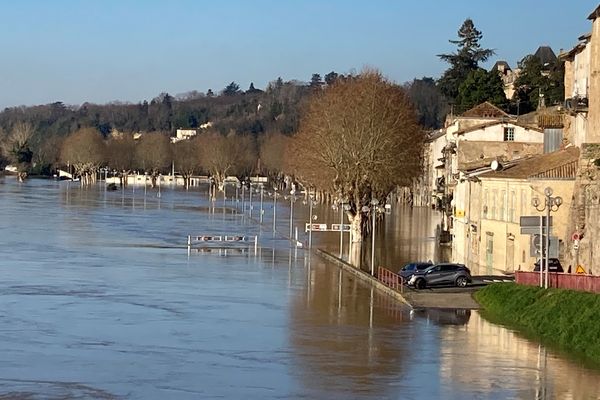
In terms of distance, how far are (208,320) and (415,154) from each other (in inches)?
A: 1983

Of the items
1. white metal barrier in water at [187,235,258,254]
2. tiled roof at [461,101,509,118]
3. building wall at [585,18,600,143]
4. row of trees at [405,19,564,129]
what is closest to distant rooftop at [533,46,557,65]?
row of trees at [405,19,564,129]

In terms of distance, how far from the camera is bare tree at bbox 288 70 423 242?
3214 inches

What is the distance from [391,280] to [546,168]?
9675 millimetres

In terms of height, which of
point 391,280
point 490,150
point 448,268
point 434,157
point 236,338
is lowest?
point 236,338

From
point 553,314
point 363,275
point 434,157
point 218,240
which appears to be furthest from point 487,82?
point 553,314

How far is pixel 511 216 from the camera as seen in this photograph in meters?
56.3

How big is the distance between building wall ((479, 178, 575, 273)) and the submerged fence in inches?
239

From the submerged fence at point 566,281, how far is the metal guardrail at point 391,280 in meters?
5.53

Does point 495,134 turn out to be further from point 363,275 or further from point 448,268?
point 448,268

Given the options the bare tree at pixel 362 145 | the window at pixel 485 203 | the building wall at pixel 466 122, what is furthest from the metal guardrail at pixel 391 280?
the building wall at pixel 466 122

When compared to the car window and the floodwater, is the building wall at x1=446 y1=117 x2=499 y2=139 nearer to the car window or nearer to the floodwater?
the floodwater

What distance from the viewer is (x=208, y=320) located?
39406 millimetres

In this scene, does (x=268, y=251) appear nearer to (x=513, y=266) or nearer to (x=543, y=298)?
(x=513, y=266)

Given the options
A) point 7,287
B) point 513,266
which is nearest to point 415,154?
point 513,266
